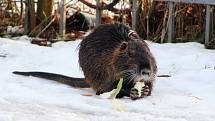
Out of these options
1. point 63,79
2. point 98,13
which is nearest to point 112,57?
point 63,79

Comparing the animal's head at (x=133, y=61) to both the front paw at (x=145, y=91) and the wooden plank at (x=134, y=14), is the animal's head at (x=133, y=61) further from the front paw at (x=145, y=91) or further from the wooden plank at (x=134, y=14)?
the wooden plank at (x=134, y=14)

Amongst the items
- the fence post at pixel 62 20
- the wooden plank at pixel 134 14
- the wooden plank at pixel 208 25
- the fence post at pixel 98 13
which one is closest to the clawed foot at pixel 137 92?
the wooden plank at pixel 208 25

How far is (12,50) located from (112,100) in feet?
8.38

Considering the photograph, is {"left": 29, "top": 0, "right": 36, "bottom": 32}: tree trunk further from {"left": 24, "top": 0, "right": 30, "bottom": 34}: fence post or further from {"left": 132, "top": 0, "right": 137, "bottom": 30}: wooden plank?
{"left": 132, "top": 0, "right": 137, "bottom": 30}: wooden plank

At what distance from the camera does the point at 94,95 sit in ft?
15.8

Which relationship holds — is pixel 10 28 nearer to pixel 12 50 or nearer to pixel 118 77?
pixel 12 50

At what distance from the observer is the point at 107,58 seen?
4672 mm

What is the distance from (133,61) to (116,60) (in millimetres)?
184

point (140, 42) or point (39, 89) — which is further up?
point (140, 42)

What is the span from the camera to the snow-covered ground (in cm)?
410

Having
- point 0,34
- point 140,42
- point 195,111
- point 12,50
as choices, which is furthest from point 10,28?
point 195,111

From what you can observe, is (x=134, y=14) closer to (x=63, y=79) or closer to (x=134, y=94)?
(x=63, y=79)

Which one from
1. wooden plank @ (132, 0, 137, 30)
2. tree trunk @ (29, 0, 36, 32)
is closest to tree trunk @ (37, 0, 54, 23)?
tree trunk @ (29, 0, 36, 32)

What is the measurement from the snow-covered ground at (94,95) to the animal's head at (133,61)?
0.66 ft
